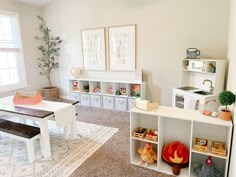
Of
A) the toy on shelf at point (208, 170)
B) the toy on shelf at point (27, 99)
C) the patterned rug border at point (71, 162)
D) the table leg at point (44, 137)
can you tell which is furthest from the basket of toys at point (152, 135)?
the toy on shelf at point (27, 99)

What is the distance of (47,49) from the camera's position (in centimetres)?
511

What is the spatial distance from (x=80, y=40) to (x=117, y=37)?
1.11 metres

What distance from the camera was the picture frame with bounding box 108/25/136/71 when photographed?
13.5 ft

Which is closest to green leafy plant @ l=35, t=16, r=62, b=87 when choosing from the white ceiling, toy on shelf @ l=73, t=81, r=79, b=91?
the white ceiling

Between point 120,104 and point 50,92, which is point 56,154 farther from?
point 50,92

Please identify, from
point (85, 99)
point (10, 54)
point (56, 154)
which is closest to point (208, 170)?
point (56, 154)

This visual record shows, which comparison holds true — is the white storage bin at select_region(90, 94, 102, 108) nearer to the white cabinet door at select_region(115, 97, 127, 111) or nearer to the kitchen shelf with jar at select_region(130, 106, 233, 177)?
the white cabinet door at select_region(115, 97, 127, 111)

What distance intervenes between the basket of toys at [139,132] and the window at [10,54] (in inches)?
139

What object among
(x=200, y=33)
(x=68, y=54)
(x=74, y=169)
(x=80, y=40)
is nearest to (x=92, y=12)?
(x=80, y=40)

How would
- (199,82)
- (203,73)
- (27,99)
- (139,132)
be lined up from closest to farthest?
(139,132) < (27,99) < (203,73) < (199,82)

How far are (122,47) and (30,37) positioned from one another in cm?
253

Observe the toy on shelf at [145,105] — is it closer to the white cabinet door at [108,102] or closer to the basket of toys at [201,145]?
the basket of toys at [201,145]

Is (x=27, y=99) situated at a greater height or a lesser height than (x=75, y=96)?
greater

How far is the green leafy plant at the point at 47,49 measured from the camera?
499 cm
